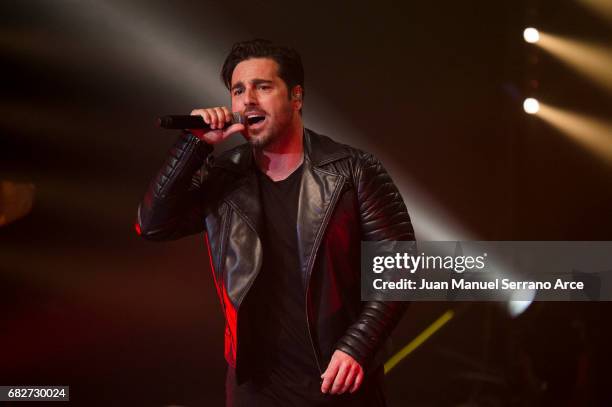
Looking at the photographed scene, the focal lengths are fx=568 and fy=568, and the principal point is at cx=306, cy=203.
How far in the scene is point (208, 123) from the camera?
144 centimetres

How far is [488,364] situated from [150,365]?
1.84 metres

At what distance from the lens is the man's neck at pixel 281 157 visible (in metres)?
1.61

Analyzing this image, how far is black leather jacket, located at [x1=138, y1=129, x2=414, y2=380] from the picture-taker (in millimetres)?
1455

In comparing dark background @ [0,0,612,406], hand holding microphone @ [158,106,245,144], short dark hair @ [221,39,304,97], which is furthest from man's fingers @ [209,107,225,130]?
dark background @ [0,0,612,406]

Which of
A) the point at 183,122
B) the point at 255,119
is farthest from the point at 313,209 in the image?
the point at 183,122

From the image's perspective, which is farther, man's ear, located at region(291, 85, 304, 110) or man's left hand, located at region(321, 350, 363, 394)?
man's ear, located at region(291, 85, 304, 110)

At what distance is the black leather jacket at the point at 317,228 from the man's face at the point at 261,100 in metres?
0.10

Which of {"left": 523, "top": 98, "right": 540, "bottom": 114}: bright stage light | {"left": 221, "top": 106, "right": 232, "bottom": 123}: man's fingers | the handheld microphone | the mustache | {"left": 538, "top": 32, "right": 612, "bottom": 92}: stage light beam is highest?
{"left": 538, "top": 32, "right": 612, "bottom": 92}: stage light beam

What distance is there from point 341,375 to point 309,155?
599mm

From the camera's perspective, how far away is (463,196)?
3.19m

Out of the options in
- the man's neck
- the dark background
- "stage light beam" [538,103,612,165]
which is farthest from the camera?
"stage light beam" [538,103,612,165]

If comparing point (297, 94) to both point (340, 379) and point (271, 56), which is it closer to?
point (271, 56)

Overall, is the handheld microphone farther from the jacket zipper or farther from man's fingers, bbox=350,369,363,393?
man's fingers, bbox=350,369,363,393

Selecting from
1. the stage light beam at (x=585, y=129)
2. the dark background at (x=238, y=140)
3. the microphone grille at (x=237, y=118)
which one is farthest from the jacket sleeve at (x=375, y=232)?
the stage light beam at (x=585, y=129)
